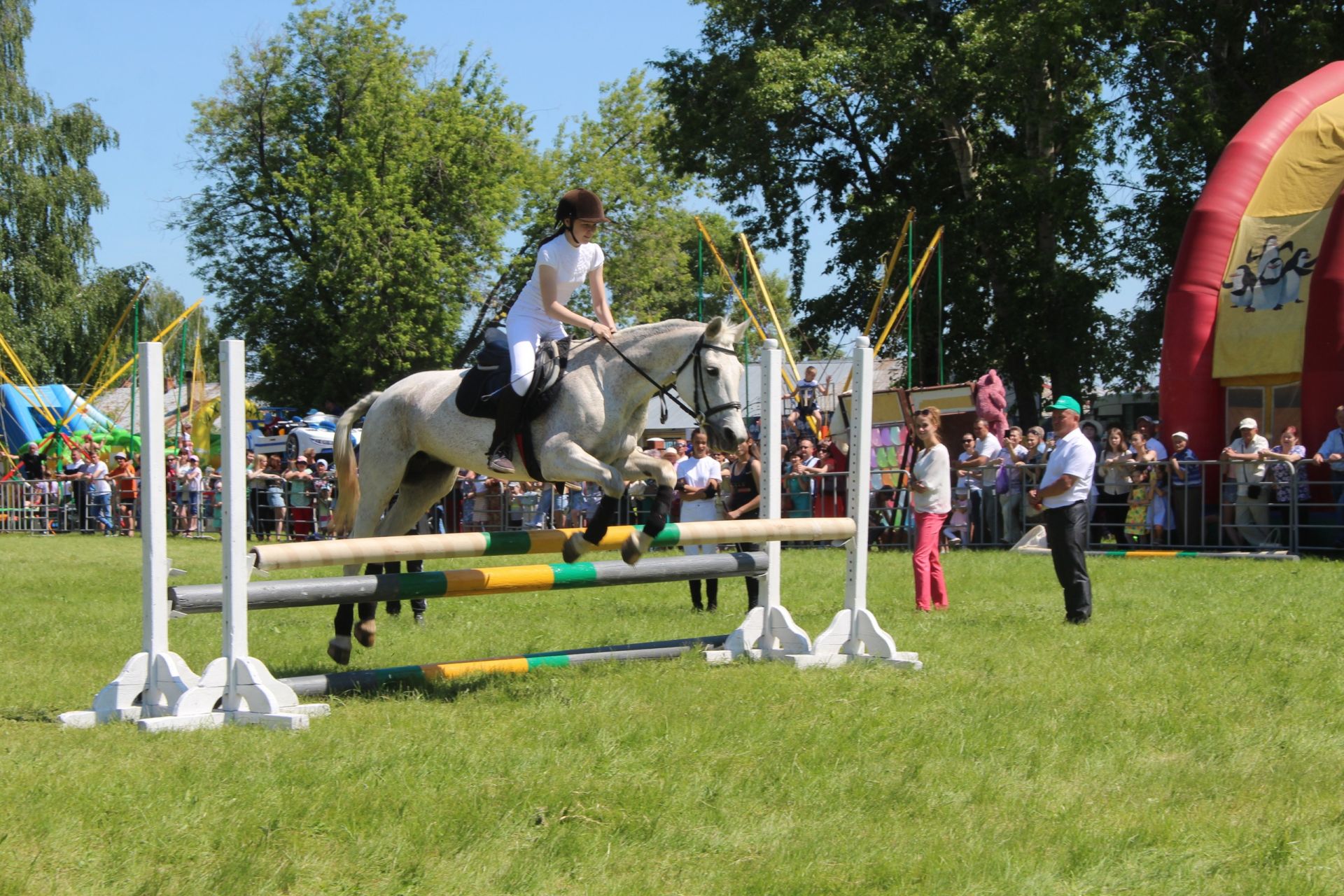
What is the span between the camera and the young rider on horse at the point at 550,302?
8.68 metres

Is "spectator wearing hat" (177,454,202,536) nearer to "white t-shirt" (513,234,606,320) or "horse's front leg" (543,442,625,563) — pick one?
"white t-shirt" (513,234,606,320)

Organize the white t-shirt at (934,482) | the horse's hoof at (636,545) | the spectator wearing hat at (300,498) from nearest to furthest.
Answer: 1. the horse's hoof at (636,545)
2. the white t-shirt at (934,482)
3. the spectator wearing hat at (300,498)

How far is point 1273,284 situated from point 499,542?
16.6 m

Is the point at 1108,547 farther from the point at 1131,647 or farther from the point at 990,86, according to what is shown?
the point at 990,86

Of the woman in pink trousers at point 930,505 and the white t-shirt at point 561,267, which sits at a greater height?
the white t-shirt at point 561,267

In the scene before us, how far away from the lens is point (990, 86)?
32844 mm

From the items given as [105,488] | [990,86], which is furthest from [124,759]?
[990,86]

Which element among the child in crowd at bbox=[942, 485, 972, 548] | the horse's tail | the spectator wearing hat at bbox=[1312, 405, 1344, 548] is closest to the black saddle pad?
the horse's tail

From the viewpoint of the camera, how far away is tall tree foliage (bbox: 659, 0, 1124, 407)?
30.7 metres

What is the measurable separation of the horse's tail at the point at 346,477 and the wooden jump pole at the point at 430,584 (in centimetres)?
212

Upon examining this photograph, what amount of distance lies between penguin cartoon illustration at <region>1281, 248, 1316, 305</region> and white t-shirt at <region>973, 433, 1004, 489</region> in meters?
4.66

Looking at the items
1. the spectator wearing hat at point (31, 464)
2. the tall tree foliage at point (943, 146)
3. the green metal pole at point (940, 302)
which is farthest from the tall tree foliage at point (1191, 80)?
the spectator wearing hat at point (31, 464)

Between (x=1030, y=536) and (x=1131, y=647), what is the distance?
34.2 feet

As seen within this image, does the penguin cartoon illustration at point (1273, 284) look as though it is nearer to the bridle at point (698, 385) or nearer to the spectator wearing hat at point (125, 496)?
the bridle at point (698, 385)
